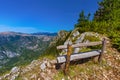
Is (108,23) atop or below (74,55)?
atop

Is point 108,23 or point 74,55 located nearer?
point 74,55

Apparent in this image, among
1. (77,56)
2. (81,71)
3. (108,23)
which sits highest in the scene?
(108,23)

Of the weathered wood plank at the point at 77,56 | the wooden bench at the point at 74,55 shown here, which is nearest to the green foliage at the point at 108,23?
the wooden bench at the point at 74,55

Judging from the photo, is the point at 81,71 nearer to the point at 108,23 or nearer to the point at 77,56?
the point at 77,56

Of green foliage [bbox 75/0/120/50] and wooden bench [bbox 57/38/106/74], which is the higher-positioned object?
green foliage [bbox 75/0/120/50]

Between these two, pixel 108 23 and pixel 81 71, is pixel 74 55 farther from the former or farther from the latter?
pixel 108 23

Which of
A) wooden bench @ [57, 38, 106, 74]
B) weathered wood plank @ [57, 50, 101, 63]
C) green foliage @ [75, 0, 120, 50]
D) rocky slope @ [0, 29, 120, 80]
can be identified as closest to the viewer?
wooden bench @ [57, 38, 106, 74]

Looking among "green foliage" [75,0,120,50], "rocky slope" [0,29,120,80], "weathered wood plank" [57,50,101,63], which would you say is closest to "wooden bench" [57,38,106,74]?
"weathered wood plank" [57,50,101,63]

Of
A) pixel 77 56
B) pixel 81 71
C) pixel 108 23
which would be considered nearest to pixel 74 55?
pixel 77 56

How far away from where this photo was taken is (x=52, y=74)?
15008mm

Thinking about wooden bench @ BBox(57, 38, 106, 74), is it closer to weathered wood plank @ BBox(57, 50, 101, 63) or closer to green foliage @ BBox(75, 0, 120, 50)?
weathered wood plank @ BBox(57, 50, 101, 63)

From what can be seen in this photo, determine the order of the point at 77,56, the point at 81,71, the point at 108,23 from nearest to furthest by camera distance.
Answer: the point at 77,56
the point at 81,71
the point at 108,23

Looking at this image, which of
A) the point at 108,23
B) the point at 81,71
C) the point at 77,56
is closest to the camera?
the point at 77,56

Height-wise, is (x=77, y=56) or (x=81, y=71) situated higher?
(x=77, y=56)
